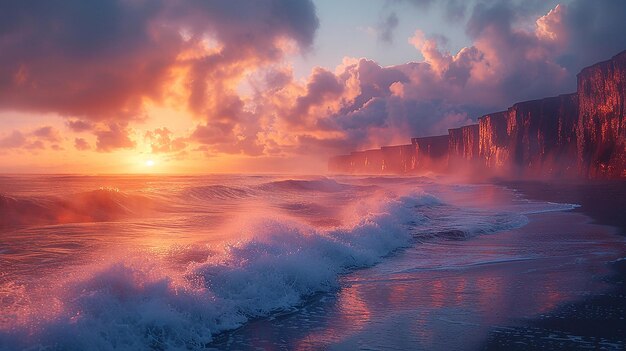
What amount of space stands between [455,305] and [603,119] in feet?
187

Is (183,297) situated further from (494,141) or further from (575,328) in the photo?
(494,141)

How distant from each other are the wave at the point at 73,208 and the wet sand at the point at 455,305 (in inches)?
469

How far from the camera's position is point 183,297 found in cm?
630

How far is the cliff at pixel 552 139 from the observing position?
173ft

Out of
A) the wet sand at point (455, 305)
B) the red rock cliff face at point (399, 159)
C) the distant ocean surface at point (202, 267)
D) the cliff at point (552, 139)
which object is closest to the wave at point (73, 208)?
the distant ocean surface at point (202, 267)

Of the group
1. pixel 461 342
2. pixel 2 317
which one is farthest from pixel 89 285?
pixel 461 342

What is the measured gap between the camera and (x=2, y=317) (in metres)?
5.42

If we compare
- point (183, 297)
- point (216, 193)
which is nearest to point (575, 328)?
point (183, 297)

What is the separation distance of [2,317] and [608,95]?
199ft

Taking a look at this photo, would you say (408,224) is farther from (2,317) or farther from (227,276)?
(2,317)

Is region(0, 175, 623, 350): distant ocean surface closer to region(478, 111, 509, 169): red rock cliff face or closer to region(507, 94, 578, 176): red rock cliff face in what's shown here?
region(507, 94, 578, 176): red rock cliff face

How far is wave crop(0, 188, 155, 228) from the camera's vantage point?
16.6m

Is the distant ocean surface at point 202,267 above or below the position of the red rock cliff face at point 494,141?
below

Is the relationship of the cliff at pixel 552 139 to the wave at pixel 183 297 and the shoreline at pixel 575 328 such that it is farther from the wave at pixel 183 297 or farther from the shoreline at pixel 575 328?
the wave at pixel 183 297
